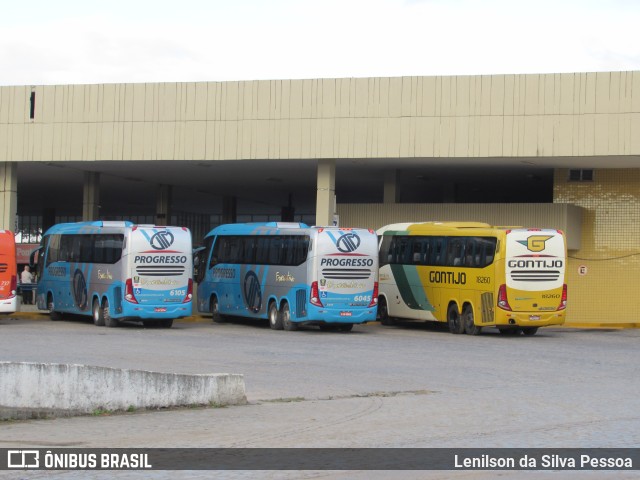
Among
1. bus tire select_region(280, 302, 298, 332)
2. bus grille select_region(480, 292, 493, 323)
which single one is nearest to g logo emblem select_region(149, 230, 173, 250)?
bus tire select_region(280, 302, 298, 332)

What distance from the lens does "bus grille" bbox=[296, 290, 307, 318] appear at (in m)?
33.6

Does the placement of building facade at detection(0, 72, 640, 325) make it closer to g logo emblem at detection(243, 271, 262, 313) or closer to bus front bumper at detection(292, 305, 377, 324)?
g logo emblem at detection(243, 271, 262, 313)

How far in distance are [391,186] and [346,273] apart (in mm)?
10033

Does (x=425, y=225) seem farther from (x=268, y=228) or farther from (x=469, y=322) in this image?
(x=268, y=228)

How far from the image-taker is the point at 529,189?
172 ft

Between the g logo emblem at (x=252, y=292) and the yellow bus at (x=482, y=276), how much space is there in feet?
14.3

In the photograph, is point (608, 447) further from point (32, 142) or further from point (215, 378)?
point (32, 142)

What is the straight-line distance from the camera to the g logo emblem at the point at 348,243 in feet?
110

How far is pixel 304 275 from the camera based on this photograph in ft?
111

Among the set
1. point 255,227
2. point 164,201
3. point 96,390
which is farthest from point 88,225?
point 96,390

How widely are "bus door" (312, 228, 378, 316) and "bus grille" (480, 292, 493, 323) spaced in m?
2.92

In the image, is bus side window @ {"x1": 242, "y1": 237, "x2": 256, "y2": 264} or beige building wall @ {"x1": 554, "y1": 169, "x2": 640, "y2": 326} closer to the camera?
bus side window @ {"x1": 242, "y1": 237, "x2": 256, "y2": 264}

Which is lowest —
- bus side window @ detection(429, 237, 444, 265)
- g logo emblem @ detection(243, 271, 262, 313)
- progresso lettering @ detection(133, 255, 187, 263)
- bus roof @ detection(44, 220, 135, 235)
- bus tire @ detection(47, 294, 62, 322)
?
bus tire @ detection(47, 294, 62, 322)
